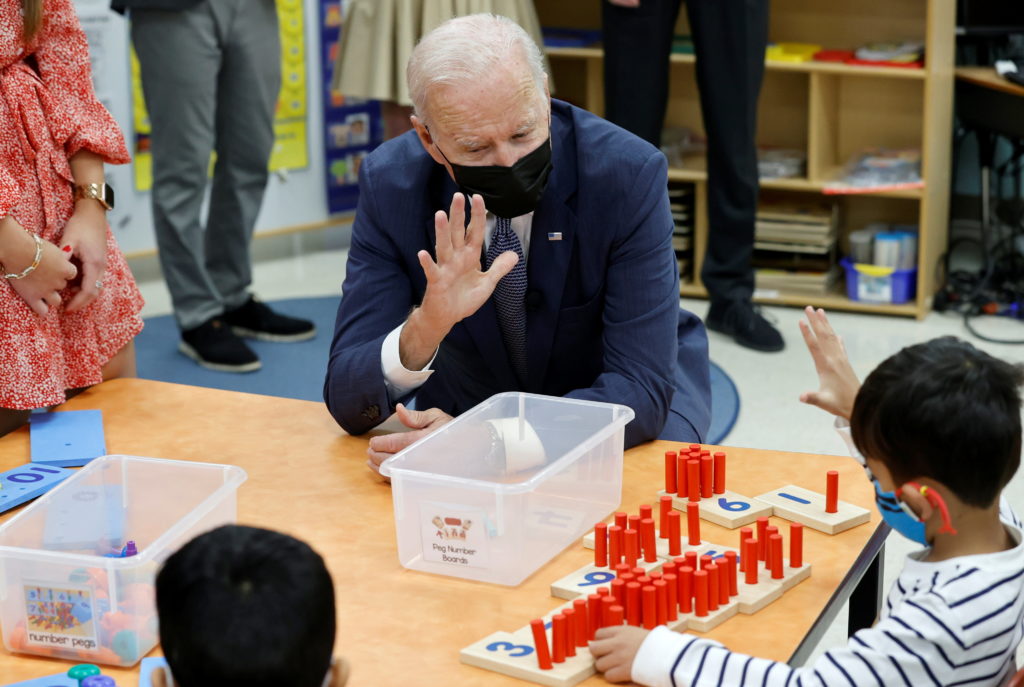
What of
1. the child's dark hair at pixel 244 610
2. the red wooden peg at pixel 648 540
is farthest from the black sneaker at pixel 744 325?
the child's dark hair at pixel 244 610

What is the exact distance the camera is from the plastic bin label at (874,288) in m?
4.58

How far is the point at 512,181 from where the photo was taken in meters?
1.97

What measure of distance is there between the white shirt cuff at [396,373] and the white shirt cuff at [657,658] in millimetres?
742

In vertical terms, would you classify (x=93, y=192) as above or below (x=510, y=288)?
above

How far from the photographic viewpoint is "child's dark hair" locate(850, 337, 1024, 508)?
4.19ft

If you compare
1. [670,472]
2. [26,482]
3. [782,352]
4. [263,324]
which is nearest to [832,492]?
[670,472]

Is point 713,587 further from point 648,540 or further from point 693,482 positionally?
point 693,482

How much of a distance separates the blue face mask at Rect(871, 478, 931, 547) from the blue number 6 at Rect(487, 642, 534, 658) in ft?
1.26

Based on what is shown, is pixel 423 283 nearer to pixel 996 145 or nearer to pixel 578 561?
pixel 578 561

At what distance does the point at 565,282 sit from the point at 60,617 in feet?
3.13

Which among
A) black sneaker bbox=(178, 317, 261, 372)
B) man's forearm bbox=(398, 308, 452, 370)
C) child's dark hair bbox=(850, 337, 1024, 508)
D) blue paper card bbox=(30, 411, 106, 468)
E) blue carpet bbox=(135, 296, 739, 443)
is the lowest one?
blue carpet bbox=(135, 296, 739, 443)

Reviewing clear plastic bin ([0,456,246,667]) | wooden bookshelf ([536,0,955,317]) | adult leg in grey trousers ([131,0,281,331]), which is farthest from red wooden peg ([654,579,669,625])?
wooden bookshelf ([536,0,955,317])

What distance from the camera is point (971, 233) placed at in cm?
509

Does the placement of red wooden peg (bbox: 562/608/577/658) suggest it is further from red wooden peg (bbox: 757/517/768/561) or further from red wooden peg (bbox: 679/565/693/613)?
red wooden peg (bbox: 757/517/768/561)
